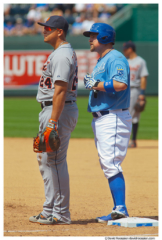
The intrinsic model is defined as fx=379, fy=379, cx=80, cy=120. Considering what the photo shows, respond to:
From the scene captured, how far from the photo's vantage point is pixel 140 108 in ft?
25.4

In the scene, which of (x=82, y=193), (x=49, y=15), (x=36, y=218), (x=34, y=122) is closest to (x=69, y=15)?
(x=49, y=15)

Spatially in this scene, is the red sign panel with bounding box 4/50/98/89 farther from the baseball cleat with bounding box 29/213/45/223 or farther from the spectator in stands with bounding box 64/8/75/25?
the baseball cleat with bounding box 29/213/45/223

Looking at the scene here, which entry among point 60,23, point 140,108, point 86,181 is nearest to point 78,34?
point 140,108

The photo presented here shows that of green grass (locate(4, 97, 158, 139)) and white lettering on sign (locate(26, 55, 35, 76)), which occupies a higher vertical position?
white lettering on sign (locate(26, 55, 35, 76))

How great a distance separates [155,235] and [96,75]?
61.5 inches

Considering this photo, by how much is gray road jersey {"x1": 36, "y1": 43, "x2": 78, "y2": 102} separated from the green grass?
245 inches

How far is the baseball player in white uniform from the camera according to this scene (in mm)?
3455

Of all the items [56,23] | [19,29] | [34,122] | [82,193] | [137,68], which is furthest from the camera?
[19,29]

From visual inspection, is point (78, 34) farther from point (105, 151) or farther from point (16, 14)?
point (105, 151)

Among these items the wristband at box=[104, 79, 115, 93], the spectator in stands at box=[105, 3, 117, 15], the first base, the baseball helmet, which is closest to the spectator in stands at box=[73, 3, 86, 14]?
the spectator in stands at box=[105, 3, 117, 15]

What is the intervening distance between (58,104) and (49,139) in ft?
1.03

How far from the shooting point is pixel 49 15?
21766mm

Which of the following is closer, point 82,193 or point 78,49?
point 82,193

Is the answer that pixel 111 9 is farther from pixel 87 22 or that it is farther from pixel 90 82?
pixel 90 82
